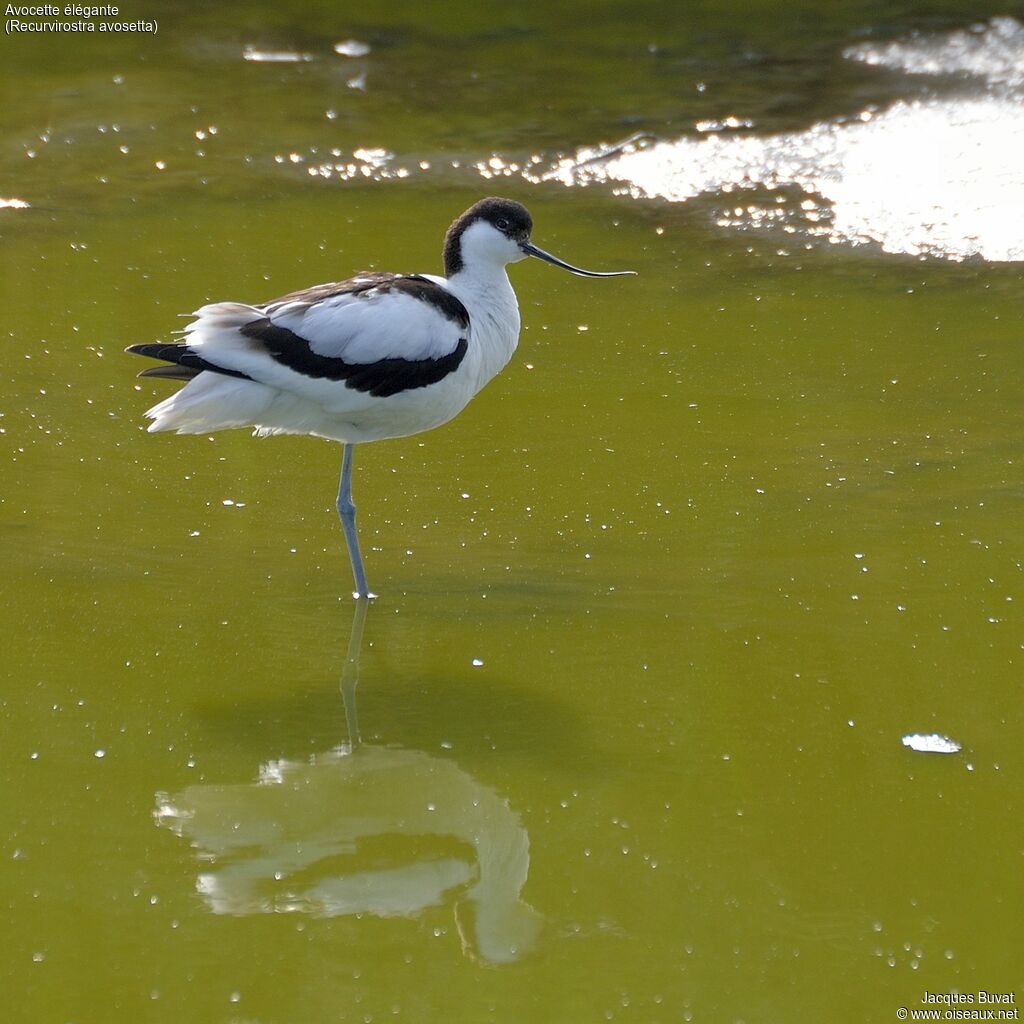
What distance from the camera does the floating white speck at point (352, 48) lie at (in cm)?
1100

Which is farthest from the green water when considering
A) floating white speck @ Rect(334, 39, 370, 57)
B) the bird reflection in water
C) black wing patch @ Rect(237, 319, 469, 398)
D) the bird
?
floating white speck @ Rect(334, 39, 370, 57)

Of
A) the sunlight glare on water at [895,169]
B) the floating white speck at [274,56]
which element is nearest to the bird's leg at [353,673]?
the sunlight glare on water at [895,169]

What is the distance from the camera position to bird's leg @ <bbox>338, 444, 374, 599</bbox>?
216 inches

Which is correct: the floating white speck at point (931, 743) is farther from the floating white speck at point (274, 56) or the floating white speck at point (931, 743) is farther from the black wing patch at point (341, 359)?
the floating white speck at point (274, 56)

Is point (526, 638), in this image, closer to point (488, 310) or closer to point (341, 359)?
point (341, 359)

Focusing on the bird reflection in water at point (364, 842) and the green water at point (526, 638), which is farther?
the bird reflection in water at point (364, 842)

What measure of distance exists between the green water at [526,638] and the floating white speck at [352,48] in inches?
68.1

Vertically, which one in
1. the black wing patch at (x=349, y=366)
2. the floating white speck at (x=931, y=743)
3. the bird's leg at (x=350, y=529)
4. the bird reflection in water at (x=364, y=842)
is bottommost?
the floating white speck at (x=931, y=743)

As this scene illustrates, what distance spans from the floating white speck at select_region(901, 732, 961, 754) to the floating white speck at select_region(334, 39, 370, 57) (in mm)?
7708

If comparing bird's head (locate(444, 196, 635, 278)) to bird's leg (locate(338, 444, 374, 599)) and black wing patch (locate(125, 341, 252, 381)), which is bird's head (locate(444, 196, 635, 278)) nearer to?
bird's leg (locate(338, 444, 374, 599))

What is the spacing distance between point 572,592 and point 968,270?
3.66 meters

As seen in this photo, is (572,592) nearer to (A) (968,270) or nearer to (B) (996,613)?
(B) (996,613)

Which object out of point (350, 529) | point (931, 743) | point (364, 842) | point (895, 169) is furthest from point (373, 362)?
point (895, 169)

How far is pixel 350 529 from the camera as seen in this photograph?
5.54 meters
